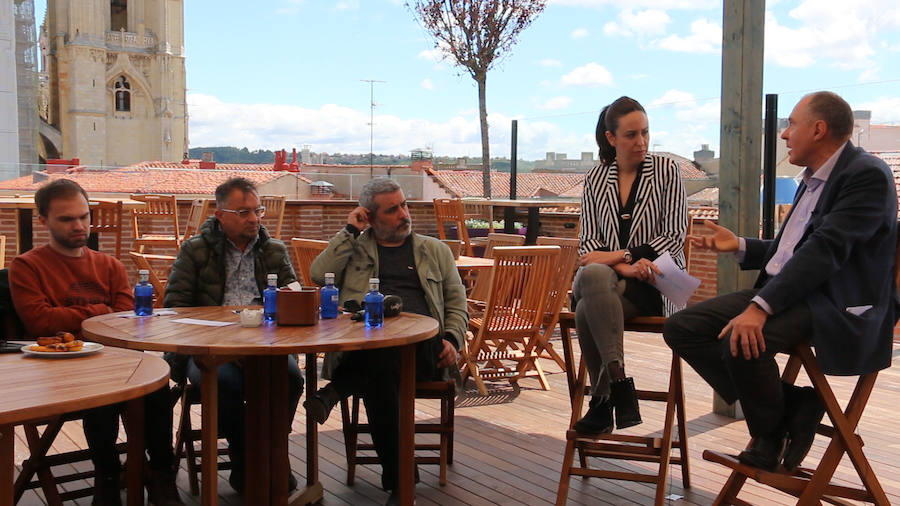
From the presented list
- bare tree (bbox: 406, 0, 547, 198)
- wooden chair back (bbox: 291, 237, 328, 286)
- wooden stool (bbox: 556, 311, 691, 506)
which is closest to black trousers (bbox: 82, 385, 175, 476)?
wooden stool (bbox: 556, 311, 691, 506)

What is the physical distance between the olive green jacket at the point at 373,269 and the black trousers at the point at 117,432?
0.75 meters

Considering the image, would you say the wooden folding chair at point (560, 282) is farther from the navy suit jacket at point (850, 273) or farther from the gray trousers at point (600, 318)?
the navy suit jacket at point (850, 273)

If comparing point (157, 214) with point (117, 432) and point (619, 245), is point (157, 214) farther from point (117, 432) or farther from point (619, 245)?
point (619, 245)

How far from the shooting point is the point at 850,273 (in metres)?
2.87

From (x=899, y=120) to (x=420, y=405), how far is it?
4198 millimetres

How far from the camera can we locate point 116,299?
135 inches

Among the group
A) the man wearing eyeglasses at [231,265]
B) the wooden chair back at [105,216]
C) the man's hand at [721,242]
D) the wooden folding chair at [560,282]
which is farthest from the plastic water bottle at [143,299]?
the wooden chair back at [105,216]

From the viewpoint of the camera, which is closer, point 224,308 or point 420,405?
point 224,308

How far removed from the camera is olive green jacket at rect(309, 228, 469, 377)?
3.65m

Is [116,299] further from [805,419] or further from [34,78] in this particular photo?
[34,78]

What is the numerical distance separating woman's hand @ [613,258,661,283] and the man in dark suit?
0.29m

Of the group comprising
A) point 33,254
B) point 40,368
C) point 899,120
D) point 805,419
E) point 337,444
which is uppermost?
point 899,120

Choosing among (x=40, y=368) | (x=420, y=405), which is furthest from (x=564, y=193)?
(x=40, y=368)

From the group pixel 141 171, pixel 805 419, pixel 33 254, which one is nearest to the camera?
pixel 805 419
